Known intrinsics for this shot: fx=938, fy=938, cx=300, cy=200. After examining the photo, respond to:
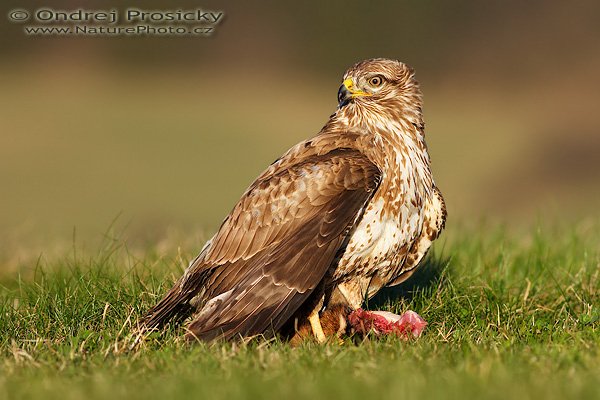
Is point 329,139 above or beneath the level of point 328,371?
above

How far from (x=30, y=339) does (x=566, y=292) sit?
4619 mm

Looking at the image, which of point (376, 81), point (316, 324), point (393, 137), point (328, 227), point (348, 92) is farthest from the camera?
point (376, 81)

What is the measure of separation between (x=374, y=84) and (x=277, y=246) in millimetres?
1738

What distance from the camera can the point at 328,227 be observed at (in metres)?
6.73

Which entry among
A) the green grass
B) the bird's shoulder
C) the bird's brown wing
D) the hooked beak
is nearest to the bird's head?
the hooked beak

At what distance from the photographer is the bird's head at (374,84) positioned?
7680 millimetres

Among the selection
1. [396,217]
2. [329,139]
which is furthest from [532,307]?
[329,139]

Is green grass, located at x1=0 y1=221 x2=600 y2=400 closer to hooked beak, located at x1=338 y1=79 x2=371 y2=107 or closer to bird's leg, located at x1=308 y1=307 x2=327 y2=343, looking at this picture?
bird's leg, located at x1=308 y1=307 x2=327 y2=343

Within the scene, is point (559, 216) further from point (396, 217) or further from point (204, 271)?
point (204, 271)

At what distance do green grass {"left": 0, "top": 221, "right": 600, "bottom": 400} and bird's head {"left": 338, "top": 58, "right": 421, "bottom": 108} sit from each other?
172 cm

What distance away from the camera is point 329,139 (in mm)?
7496

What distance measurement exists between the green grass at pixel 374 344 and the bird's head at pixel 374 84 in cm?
172

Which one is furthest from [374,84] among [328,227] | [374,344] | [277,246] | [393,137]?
[374,344]

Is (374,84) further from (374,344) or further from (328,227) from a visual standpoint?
(374,344)
